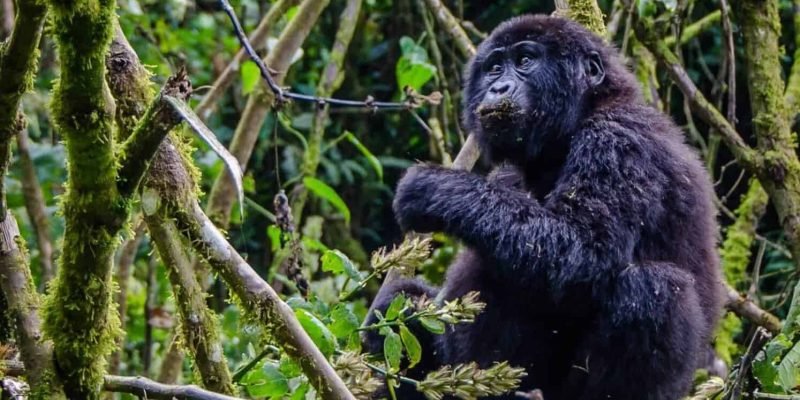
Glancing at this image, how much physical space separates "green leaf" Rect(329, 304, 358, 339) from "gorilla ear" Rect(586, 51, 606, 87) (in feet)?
5.73

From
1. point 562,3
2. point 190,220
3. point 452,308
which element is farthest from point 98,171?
point 562,3

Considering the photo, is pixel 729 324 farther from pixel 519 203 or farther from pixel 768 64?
pixel 519 203

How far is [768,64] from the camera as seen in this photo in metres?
5.49

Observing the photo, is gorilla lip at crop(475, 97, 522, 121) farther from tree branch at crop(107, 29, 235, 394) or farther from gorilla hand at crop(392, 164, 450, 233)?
tree branch at crop(107, 29, 235, 394)

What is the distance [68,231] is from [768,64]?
13.9 feet

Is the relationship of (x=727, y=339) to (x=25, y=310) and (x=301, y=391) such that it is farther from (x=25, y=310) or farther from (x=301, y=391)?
(x=25, y=310)

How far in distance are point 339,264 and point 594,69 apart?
1.71 meters

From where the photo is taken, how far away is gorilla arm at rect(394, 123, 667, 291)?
3.86m

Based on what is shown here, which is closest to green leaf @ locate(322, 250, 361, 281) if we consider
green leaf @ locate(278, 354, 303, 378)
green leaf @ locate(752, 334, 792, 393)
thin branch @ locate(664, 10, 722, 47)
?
green leaf @ locate(278, 354, 303, 378)

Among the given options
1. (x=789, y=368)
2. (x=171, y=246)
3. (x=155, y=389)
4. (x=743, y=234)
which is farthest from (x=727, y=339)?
(x=155, y=389)

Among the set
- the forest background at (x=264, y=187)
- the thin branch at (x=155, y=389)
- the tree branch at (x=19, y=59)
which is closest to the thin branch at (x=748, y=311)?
the forest background at (x=264, y=187)

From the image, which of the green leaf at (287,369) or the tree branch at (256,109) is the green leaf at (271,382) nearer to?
the green leaf at (287,369)

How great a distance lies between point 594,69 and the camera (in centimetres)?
460

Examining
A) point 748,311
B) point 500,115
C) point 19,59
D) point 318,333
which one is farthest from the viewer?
point 748,311
